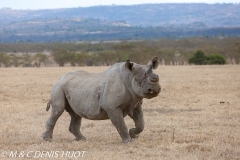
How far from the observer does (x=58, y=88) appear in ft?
36.0

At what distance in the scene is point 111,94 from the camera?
395 inches

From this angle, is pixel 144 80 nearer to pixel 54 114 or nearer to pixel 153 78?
pixel 153 78

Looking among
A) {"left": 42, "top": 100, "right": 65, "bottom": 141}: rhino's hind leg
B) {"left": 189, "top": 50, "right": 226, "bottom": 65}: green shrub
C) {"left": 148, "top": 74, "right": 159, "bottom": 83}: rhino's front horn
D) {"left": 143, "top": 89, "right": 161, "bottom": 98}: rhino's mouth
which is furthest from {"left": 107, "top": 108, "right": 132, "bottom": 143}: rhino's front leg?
{"left": 189, "top": 50, "right": 226, "bottom": 65}: green shrub

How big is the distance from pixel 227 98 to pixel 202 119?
5850 mm

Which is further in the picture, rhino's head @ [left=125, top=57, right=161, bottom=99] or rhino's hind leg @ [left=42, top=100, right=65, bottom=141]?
rhino's hind leg @ [left=42, top=100, right=65, bottom=141]

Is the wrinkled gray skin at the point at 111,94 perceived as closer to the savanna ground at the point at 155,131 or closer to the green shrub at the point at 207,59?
the savanna ground at the point at 155,131

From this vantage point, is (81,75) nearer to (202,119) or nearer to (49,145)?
(49,145)

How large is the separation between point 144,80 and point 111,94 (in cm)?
81

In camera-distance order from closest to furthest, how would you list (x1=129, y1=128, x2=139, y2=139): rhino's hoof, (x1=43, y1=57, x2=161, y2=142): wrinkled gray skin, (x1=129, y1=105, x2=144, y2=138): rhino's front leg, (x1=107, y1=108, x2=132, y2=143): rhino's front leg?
(x1=43, y1=57, x2=161, y2=142): wrinkled gray skin
(x1=107, y1=108, x2=132, y2=143): rhino's front leg
(x1=129, y1=105, x2=144, y2=138): rhino's front leg
(x1=129, y1=128, x2=139, y2=139): rhino's hoof

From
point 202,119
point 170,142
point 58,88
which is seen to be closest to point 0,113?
point 58,88

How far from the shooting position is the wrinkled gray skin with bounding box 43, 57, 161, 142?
9.71 meters

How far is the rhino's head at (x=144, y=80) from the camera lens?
942 cm

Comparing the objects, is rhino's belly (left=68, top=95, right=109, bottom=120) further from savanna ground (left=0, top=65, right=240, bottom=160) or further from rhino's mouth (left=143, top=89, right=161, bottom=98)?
rhino's mouth (left=143, top=89, right=161, bottom=98)

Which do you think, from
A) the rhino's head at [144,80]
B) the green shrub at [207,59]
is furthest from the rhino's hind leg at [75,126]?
the green shrub at [207,59]
